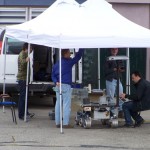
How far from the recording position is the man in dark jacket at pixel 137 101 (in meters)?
11.5

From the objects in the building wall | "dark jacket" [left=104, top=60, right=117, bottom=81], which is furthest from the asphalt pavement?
the building wall

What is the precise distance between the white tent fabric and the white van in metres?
2.22

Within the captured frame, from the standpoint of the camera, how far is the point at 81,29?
11227mm

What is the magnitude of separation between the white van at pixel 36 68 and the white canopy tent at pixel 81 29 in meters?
2.21

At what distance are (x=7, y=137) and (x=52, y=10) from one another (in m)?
3.19

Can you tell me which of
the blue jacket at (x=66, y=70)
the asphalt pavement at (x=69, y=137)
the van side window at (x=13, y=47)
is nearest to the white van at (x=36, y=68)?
the van side window at (x=13, y=47)

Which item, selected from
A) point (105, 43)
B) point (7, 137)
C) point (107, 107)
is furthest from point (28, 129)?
point (105, 43)

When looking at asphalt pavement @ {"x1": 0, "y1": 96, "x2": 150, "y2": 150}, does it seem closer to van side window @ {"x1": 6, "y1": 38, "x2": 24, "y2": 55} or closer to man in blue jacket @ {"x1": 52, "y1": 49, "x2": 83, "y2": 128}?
man in blue jacket @ {"x1": 52, "y1": 49, "x2": 83, "y2": 128}

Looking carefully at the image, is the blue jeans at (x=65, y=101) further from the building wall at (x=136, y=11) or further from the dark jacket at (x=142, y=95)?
the building wall at (x=136, y=11)

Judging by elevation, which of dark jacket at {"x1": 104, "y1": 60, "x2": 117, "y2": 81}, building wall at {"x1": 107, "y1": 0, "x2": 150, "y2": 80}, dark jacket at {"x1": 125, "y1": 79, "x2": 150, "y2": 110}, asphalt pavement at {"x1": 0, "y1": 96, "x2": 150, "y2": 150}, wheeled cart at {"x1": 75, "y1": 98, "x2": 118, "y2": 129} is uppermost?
building wall at {"x1": 107, "y1": 0, "x2": 150, "y2": 80}

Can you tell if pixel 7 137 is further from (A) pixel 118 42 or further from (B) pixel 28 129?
(A) pixel 118 42

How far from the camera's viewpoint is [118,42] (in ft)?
36.0

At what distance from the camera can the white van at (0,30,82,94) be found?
14.2 metres

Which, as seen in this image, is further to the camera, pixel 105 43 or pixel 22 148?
pixel 105 43
